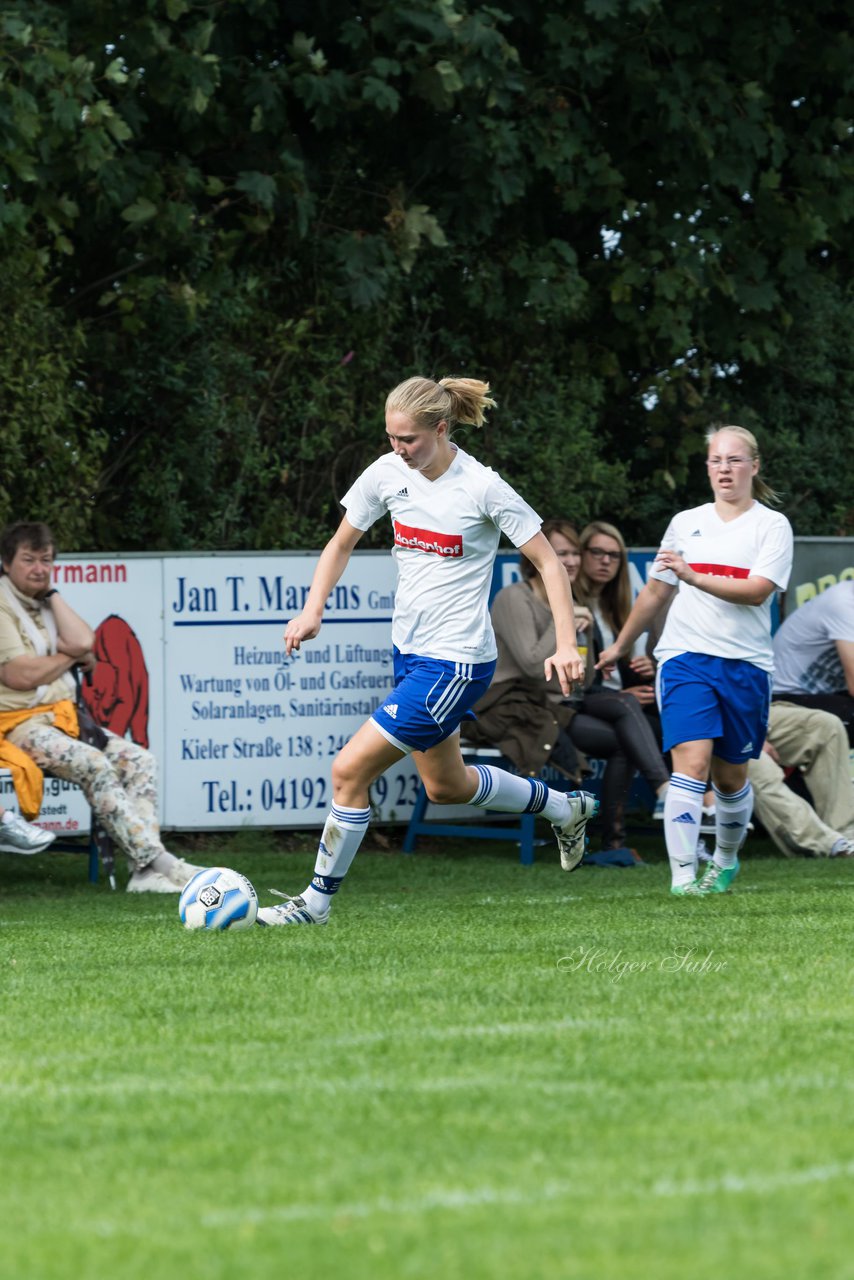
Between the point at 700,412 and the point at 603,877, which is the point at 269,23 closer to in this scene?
the point at 700,412

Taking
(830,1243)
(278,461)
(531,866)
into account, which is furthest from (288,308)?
(830,1243)

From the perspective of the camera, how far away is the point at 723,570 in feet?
30.2

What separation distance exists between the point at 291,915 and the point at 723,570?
250 centimetres

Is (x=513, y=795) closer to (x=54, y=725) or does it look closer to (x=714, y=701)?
(x=714, y=701)

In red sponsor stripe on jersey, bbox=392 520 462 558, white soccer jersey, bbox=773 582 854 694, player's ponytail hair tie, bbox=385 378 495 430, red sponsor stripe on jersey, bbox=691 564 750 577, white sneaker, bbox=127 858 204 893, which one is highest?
player's ponytail hair tie, bbox=385 378 495 430

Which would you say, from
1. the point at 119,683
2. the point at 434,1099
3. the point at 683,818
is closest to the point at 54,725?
the point at 119,683

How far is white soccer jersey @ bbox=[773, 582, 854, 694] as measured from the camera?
12430mm

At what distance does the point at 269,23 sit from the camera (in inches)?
529

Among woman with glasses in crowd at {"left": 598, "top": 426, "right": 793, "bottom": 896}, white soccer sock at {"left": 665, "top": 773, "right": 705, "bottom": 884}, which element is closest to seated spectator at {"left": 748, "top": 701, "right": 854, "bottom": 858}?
woman with glasses in crowd at {"left": 598, "top": 426, "right": 793, "bottom": 896}

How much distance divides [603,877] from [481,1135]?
658cm

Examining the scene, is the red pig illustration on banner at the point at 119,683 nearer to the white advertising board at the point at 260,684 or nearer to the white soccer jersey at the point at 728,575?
the white advertising board at the point at 260,684

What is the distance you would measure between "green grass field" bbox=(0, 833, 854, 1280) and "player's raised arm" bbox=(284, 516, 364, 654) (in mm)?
1131

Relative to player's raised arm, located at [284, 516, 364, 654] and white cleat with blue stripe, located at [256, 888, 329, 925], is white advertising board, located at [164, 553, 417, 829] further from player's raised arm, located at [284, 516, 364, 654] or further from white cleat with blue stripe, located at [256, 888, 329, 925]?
player's raised arm, located at [284, 516, 364, 654]

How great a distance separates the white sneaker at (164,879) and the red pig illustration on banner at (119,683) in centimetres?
165
